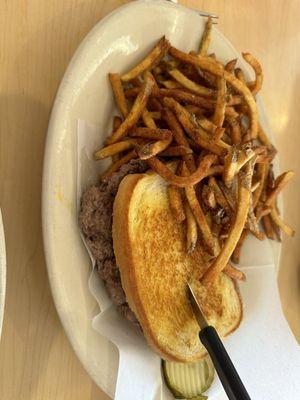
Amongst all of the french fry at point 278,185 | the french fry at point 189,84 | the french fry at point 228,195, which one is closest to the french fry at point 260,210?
the french fry at point 278,185

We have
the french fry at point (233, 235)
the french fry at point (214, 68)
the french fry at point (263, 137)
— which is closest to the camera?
the french fry at point (233, 235)

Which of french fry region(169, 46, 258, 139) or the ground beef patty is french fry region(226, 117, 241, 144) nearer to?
french fry region(169, 46, 258, 139)

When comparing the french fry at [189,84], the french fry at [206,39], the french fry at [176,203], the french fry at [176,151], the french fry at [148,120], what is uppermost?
the french fry at [206,39]

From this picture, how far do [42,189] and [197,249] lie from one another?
1.74 feet

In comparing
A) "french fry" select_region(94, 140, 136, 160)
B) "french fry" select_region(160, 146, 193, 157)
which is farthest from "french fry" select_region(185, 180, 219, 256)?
"french fry" select_region(94, 140, 136, 160)

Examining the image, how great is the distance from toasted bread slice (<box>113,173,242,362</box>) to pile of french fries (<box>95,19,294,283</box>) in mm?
46

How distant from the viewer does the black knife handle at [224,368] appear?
3.69ft

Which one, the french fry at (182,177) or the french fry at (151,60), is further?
the french fry at (151,60)

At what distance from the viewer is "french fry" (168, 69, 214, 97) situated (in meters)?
1.44

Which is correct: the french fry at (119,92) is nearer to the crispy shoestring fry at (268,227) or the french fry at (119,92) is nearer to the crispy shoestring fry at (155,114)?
the crispy shoestring fry at (155,114)

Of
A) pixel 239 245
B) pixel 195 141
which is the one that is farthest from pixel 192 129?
pixel 239 245

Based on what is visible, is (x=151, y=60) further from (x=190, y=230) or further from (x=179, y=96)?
(x=190, y=230)

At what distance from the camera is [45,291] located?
1249 millimetres

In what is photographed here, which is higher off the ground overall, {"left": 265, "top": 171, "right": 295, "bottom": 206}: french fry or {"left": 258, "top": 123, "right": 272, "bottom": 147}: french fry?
{"left": 258, "top": 123, "right": 272, "bottom": 147}: french fry
